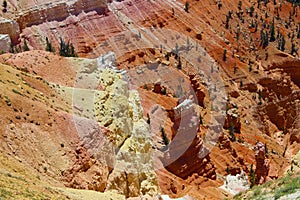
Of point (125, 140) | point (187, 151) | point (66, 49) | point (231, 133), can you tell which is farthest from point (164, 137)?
point (66, 49)

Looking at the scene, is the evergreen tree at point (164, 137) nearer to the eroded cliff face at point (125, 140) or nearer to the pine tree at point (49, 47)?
the eroded cliff face at point (125, 140)

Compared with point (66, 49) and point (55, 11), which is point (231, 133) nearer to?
point (66, 49)

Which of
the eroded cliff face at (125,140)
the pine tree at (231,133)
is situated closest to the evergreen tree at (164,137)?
the pine tree at (231,133)

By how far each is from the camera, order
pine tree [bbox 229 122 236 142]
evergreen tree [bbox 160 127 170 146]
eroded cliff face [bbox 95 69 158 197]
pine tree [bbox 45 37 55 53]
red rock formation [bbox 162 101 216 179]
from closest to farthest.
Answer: eroded cliff face [bbox 95 69 158 197]
red rock formation [bbox 162 101 216 179]
evergreen tree [bbox 160 127 170 146]
pine tree [bbox 229 122 236 142]
pine tree [bbox 45 37 55 53]

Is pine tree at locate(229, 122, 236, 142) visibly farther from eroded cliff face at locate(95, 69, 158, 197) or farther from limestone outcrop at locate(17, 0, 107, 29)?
limestone outcrop at locate(17, 0, 107, 29)

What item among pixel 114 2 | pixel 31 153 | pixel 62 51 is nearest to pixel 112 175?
pixel 31 153

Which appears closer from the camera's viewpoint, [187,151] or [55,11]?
[187,151]

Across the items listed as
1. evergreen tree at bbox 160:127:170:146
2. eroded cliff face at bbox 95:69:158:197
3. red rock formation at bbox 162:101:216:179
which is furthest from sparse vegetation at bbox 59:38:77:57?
eroded cliff face at bbox 95:69:158:197

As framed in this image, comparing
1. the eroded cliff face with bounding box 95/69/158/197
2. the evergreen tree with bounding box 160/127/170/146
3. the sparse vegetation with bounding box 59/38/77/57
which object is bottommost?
the evergreen tree with bounding box 160/127/170/146

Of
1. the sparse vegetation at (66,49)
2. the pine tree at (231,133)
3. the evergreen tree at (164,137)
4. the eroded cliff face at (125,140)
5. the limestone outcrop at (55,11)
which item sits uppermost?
the eroded cliff face at (125,140)

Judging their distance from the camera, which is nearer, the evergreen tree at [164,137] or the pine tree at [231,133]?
the evergreen tree at [164,137]

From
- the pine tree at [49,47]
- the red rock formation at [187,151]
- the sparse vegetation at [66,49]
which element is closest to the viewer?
the red rock formation at [187,151]

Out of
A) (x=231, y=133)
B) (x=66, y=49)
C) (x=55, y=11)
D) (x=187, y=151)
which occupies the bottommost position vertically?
(x=231, y=133)

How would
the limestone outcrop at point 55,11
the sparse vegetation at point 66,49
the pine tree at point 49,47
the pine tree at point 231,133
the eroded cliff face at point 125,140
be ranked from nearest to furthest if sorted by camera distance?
1. the eroded cliff face at point 125,140
2. the pine tree at point 231,133
3. the sparse vegetation at point 66,49
4. the pine tree at point 49,47
5. the limestone outcrop at point 55,11
